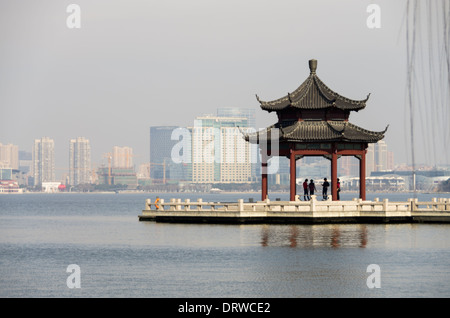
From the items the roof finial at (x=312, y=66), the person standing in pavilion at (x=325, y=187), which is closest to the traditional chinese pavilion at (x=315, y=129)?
the roof finial at (x=312, y=66)

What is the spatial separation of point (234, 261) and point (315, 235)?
38.1 feet

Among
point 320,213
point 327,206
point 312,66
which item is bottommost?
point 320,213

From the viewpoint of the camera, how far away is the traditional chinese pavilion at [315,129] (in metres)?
62.0

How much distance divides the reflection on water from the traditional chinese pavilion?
19.3ft

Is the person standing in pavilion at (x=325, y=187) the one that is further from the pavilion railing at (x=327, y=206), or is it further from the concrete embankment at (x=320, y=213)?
the concrete embankment at (x=320, y=213)

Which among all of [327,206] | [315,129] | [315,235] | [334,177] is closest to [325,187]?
[334,177]

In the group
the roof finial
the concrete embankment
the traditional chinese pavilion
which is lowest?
A: the concrete embankment

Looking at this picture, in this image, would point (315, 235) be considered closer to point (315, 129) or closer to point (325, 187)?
point (325, 187)

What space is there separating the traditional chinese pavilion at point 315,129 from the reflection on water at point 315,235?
5.89 meters

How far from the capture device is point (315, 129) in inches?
2464

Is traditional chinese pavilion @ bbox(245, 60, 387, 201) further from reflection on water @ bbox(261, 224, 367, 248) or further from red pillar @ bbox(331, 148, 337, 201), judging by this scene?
reflection on water @ bbox(261, 224, 367, 248)

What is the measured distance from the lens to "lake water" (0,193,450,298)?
3212cm

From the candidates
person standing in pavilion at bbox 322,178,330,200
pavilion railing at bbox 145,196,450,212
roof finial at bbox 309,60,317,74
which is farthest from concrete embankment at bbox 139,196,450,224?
roof finial at bbox 309,60,317,74
